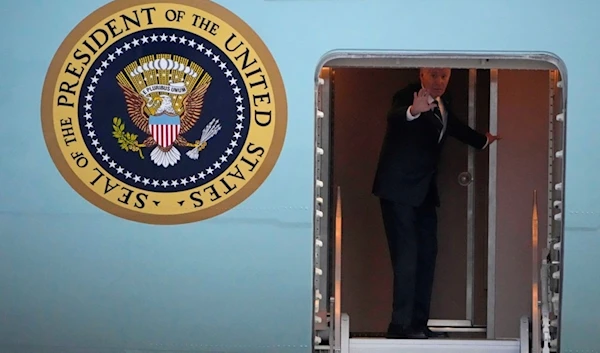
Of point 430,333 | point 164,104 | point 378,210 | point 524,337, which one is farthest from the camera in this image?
point 378,210

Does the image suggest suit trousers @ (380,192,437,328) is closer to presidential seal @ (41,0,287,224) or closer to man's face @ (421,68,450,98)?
man's face @ (421,68,450,98)

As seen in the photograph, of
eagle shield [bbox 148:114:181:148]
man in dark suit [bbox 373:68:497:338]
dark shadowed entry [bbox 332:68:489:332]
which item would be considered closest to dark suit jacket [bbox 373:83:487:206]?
man in dark suit [bbox 373:68:497:338]

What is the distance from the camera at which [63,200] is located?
4.88 m

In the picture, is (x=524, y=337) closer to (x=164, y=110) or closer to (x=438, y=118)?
(x=438, y=118)

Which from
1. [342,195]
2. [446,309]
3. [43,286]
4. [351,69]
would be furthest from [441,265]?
[43,286]

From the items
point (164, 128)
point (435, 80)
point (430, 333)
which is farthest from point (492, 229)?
point (164, 128)

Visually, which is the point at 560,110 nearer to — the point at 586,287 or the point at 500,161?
the point at 586,287

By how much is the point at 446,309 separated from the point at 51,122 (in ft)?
9.88

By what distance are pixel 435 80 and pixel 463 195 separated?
1.05m

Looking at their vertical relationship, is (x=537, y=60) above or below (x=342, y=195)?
above

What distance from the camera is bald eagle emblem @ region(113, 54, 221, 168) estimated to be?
4.82m

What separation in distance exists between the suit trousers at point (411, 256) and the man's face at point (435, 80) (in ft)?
1.92

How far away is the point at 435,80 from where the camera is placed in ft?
19.8

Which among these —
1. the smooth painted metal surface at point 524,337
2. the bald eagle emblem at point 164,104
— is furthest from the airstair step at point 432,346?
the bald eagle emblem at point 164,104
